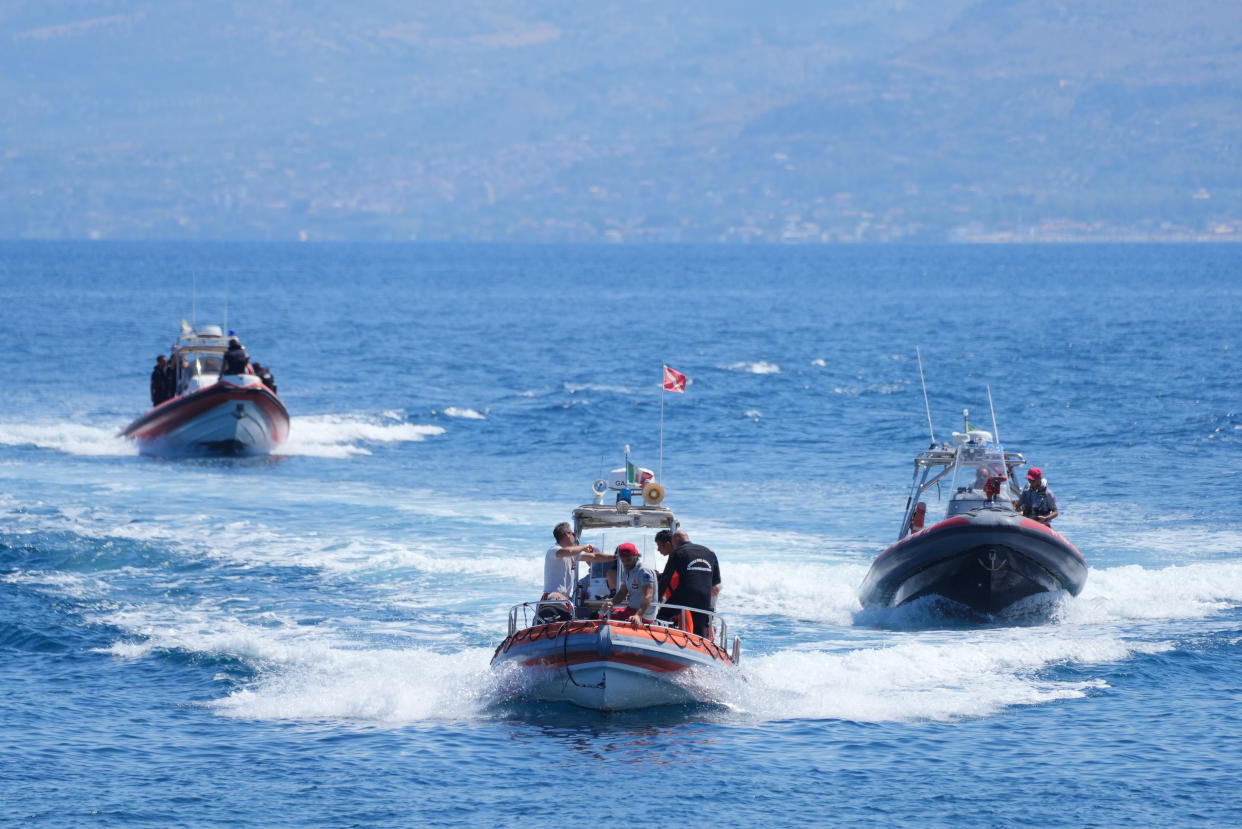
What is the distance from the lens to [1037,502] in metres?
24.7

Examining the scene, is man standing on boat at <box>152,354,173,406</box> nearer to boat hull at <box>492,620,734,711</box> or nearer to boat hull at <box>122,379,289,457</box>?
boat hull at <box>122,379,289,457</box>

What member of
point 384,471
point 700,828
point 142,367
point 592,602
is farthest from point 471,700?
point 142,367

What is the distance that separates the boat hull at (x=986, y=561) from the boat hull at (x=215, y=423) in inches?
804

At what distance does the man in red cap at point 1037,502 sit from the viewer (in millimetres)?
24703

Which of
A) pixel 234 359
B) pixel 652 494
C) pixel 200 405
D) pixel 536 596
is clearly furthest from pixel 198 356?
pixel 652 494

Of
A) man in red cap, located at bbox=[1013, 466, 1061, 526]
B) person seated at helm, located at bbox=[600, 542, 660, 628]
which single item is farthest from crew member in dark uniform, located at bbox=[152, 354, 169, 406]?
person seated at helm, located at bbox=[600, 542, 660, 628]

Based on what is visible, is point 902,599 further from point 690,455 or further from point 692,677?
point 690,455

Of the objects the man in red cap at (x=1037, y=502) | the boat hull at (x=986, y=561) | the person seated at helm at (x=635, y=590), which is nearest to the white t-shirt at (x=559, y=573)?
the person seated at helm at (x=635, y=590)

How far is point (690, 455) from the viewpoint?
4125 centimetres

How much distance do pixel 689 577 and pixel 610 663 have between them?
4.78 ft

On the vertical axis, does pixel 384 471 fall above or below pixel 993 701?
above

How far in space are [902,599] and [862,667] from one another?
289cm

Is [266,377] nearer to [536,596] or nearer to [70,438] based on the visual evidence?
[70,438]

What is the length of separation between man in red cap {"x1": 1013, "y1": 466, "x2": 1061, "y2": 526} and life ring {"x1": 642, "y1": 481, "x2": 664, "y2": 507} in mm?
6050
